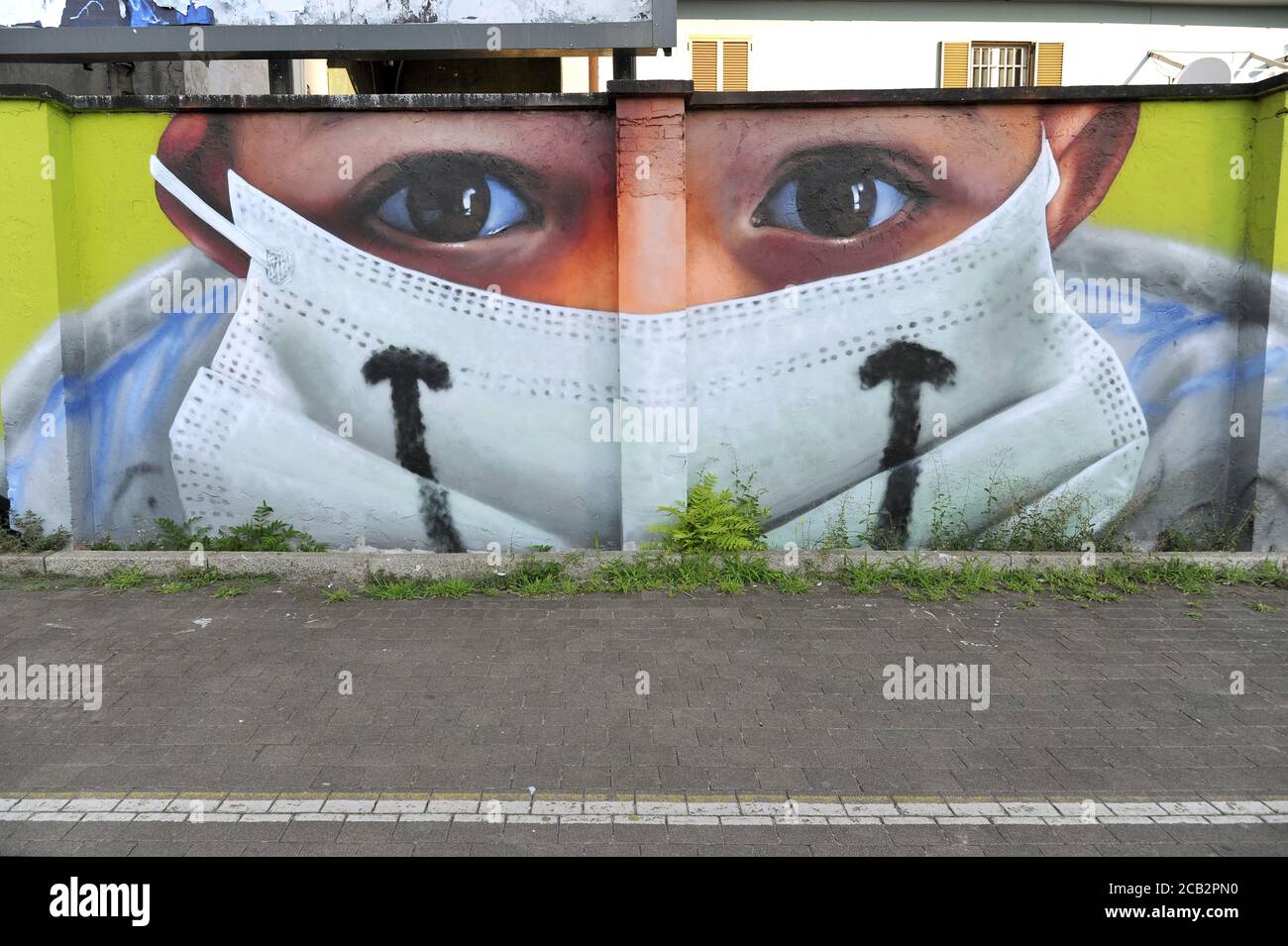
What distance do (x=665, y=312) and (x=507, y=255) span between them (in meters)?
1.28

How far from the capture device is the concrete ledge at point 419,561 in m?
6.95

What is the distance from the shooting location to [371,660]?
18.3 feet

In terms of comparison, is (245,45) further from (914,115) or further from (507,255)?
(914,115)

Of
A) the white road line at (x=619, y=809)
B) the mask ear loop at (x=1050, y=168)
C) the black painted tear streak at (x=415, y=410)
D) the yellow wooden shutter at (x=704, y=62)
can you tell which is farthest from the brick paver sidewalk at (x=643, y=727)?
the yellow wooden shutter at (x=704, y=62)

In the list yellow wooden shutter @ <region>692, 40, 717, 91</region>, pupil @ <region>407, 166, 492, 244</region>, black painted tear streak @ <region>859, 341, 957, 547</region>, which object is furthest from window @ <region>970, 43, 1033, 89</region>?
pupil @ <region>407, 166, 492, 244</region>

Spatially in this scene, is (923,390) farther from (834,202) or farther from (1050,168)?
(1050,168)

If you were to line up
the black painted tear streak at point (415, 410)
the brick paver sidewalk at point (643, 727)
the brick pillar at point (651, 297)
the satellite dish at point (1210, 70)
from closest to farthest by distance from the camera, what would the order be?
the brick paver sidewalk at point (643, 727) → the brick pillar at point (651, 297) → the black painted tear streak at point (415, 410) → the satellite dish at point (1210, 70)

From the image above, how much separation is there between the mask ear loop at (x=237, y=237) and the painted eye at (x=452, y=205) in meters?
0.82

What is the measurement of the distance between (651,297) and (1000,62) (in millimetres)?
12352

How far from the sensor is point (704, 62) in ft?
51.4

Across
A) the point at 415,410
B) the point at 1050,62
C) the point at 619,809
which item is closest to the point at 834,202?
the point at 415,410

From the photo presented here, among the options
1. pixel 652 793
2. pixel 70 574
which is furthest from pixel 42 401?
pixel 652 793

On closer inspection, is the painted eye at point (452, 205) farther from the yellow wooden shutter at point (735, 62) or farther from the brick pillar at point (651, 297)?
the yellow wooden shutter at point (735, 62)

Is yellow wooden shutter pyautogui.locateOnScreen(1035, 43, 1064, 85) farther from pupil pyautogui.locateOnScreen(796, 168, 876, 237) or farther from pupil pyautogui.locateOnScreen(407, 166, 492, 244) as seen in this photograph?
pupil pyautogui.locateOnScreen(407, 166, 492, 244)
